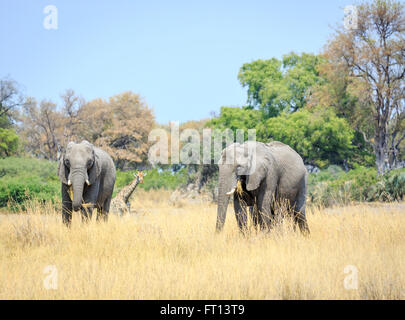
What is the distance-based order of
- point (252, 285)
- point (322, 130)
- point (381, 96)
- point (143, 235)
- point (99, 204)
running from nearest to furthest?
point (252, 285)
point (143, 235)
point (99, 204)
point (381, 96)
point (322, 130)

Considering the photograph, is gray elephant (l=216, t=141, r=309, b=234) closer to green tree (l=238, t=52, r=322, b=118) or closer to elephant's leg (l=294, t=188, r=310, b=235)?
elephant's leg (l=294, t=188, r=310, b=235)

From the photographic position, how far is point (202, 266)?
669cm

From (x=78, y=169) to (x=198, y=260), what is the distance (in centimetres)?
371

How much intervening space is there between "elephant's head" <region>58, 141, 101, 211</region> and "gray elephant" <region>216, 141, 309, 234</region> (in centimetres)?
293

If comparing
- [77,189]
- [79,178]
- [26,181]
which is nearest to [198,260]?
[77,189]

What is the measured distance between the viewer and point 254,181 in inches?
328

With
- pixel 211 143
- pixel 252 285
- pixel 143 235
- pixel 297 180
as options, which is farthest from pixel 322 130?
pixel 252 285

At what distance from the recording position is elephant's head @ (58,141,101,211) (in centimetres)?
927

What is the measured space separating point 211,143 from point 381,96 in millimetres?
11989

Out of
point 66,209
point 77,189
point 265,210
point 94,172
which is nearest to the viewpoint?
point 265,210

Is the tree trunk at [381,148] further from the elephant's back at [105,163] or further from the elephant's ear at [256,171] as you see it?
the elephant's ear at [256,171]

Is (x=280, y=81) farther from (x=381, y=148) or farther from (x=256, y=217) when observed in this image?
(x=256, y=217)

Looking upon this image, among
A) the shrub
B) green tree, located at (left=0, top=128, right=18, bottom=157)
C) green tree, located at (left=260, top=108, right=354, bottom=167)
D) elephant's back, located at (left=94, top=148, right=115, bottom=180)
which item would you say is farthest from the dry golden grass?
green tree, located at (left=0, top=128, right=18, bottom=157)
